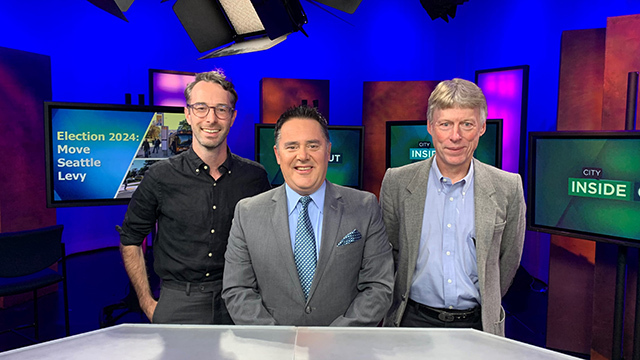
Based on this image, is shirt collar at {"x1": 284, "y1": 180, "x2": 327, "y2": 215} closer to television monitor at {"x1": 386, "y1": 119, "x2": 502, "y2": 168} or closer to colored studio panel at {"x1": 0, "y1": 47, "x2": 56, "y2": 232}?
television monitor at {"x1": 386, "y1": 119, "x2": 502, "y2": 168}

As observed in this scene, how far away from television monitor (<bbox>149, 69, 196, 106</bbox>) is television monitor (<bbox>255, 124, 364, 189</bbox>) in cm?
210

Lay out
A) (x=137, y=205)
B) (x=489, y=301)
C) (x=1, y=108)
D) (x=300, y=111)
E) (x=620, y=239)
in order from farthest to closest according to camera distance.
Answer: (x=1, y=108) < (x=620, y=239) < (x=137, y=205) < (x=489, y=301) < (x=300, y=111)

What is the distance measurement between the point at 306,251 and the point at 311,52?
5.65 m

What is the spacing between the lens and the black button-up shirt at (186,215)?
2035mm

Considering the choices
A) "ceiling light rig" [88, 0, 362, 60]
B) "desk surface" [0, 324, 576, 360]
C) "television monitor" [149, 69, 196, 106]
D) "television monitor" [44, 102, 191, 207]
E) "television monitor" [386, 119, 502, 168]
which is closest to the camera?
"desk surface" [0, 324, 576, 360]

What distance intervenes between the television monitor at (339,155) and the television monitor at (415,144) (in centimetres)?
30

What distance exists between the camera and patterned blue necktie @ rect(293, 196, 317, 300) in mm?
1538

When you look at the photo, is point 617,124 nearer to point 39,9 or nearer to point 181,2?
point 181,2

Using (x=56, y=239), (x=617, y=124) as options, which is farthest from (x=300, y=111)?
(x=56, y=239)

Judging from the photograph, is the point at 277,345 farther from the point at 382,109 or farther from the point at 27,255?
the point at 382,109

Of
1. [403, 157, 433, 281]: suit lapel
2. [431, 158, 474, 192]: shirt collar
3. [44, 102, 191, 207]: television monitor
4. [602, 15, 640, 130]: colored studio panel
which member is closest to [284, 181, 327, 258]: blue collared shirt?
[403, 157, 433, 281]: suit lapel

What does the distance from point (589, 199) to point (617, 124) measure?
796 millimetres

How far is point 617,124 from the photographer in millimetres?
2951

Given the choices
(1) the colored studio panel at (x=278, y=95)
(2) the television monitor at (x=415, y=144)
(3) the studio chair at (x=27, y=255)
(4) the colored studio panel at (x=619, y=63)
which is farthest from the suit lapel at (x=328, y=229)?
(1) the colored studio panel at (x=278, y=95)
